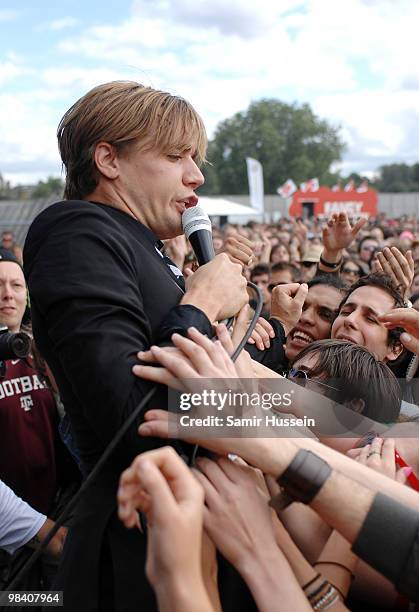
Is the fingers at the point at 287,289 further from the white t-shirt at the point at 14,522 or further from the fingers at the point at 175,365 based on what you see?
the fingers at the point at 175,365

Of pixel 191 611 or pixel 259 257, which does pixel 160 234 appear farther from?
pixel 259 257

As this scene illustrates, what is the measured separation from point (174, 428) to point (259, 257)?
735 centimetres

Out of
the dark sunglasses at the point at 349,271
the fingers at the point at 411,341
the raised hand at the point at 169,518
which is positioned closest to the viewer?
the raised hand at the point at 169,518

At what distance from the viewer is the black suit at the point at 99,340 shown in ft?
4.27

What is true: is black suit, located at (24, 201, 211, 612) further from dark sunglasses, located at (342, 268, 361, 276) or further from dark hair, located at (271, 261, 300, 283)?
dark sunglasses, located at (342, 268, 361, 276)

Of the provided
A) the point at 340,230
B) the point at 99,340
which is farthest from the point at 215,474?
the point at 340,230

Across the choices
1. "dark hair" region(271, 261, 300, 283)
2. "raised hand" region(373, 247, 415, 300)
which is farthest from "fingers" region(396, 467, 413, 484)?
"dark hair" region(271, 261, 300, 283)

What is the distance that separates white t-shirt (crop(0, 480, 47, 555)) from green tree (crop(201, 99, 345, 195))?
74743mm

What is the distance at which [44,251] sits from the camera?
1421 millimetres

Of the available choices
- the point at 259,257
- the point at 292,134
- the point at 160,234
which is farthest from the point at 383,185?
the point at 160,234

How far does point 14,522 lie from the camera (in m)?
2.63

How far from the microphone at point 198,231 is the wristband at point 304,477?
69 centimetres

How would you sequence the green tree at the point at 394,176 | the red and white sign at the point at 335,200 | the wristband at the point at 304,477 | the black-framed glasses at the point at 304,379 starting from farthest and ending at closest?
1. the green tree at the point at 394,176
2. the red and white sign at the point at 335,200
3. the black-framed glasses at the point at 304,379
4. the wristband at the point at 304,477

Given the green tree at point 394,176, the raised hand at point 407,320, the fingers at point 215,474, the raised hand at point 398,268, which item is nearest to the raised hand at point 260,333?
the raised hand at point 407,320
